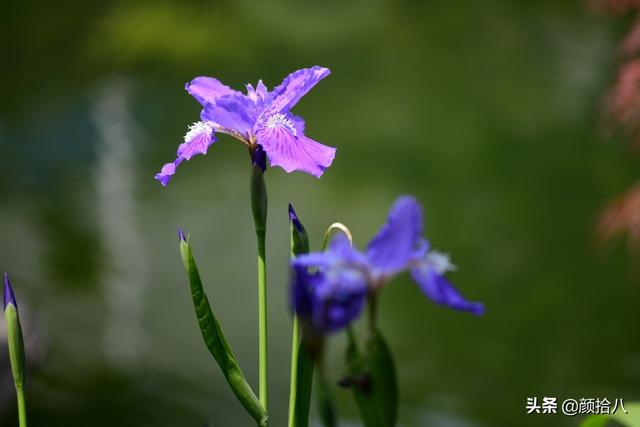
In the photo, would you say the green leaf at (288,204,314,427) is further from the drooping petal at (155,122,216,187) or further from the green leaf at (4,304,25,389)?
the green leaf at (4,304,25,389)

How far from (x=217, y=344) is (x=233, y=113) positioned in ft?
0.64

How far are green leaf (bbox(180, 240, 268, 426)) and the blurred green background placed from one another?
1.65 m

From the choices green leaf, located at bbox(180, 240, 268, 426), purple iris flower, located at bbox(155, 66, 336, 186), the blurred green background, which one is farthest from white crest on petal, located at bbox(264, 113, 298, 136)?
the blurred green background

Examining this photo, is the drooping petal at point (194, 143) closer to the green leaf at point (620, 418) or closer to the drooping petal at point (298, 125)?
the drooping petal at point (298, 125)

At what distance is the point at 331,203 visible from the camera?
10.5ft

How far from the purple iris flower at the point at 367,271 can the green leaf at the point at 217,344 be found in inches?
7.1

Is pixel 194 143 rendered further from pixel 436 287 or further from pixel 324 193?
pixel 324 193

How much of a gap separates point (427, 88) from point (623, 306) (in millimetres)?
1214

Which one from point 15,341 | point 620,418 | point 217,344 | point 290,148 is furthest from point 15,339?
→ point 620,418

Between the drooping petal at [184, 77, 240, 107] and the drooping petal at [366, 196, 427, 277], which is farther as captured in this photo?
the drooping petal at [184, 77, 240, 107]

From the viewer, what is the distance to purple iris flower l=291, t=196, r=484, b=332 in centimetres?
56

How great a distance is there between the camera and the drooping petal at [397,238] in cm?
57

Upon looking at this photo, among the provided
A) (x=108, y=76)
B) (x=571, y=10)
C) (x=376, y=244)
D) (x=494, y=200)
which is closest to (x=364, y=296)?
(x=376, y=244)

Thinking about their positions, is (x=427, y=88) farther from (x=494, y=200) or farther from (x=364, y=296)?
(x=364, y=296)
